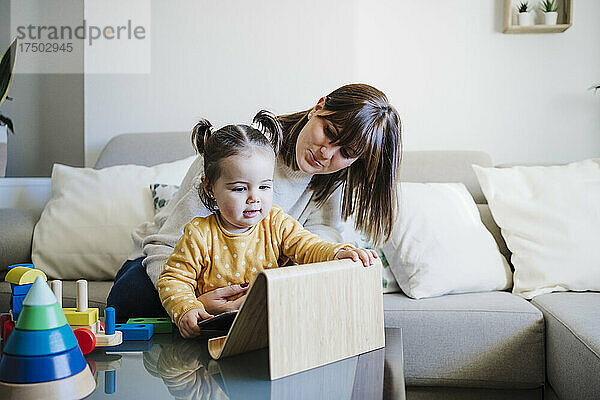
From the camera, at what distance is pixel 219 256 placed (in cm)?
112

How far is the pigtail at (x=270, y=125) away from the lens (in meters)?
1.32

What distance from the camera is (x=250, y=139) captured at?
1.08 m

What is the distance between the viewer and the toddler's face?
1.05m

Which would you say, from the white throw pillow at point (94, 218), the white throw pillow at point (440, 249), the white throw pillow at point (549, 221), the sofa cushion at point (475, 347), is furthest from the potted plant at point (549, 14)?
the white throw pillow at point (94, 218)

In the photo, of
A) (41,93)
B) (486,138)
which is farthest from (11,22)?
(486,138)

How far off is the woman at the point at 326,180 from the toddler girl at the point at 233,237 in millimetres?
215

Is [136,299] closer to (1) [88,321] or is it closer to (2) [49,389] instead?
(1) [88,321]

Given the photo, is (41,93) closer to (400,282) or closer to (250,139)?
(400,282)

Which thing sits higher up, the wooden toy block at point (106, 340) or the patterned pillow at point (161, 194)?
the patterned pillow at point (161, 194)

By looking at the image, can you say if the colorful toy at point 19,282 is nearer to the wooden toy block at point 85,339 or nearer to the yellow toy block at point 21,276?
the yellow toy block at point 21,276

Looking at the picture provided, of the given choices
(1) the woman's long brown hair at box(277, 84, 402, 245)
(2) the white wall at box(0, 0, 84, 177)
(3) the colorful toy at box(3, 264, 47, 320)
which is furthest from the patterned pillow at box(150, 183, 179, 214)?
(2) the white wall at box(0, 0, 84, 177)

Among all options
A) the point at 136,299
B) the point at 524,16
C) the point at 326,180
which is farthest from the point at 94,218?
the point at 524,16

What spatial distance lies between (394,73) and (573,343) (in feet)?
4.73

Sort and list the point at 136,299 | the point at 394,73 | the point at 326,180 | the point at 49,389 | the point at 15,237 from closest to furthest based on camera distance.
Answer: the point at 49,389, the point at 136,299, the point at 326,180, the point at 15,237, the point at 394,73
